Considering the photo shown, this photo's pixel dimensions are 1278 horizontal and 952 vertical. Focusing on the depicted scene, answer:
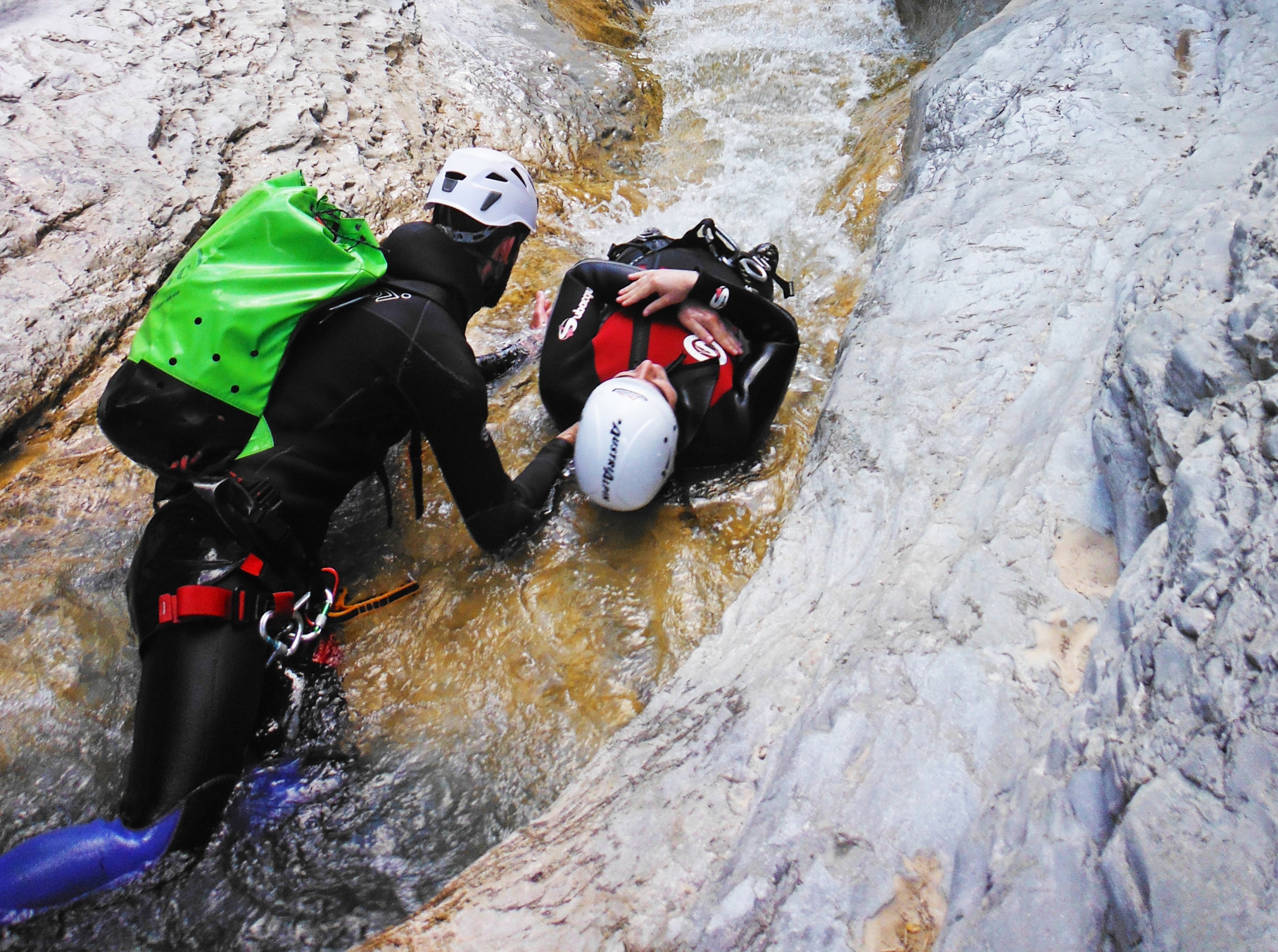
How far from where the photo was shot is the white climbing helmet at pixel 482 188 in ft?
9.71

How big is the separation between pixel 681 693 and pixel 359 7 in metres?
6.14

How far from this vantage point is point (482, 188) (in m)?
2.96

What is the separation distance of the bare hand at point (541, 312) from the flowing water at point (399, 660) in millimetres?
184

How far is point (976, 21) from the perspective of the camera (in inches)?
266

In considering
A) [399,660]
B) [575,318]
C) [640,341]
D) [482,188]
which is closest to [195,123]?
[482,188]

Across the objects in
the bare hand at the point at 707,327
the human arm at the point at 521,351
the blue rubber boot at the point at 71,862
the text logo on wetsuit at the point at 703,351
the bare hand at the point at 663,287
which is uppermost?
the bare hand at the point at 663,287

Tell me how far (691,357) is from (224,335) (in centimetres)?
190

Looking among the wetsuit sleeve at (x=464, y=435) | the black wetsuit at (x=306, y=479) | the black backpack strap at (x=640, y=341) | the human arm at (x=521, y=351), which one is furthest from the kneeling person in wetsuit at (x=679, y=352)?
the black wetsuit at (x=306, y=479)

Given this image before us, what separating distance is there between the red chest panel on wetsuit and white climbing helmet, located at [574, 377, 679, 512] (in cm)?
31

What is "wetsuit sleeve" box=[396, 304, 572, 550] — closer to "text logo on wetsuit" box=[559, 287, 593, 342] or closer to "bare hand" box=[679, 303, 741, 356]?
"text logo on wetsuit" box=[559, 287, 593, 342]

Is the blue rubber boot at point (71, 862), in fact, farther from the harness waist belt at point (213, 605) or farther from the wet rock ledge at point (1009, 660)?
the wet rock ledge at point (1009, 660)

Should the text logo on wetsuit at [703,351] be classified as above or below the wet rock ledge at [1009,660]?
below

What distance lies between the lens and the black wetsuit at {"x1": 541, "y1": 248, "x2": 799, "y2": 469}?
3.43 metres

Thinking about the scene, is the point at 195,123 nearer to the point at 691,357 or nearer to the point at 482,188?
the point at 482,188
